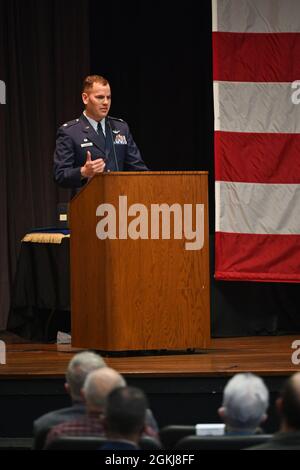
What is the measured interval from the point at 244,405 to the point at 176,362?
9.08 ft

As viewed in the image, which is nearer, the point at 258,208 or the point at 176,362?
the point at 176,362

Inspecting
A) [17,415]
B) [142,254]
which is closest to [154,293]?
[142,254]

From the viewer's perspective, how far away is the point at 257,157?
28.2 ft

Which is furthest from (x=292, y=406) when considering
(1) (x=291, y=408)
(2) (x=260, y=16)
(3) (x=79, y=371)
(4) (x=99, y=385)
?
(2) (x=260, y=16)

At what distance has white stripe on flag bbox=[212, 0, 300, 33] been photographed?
8531 mm

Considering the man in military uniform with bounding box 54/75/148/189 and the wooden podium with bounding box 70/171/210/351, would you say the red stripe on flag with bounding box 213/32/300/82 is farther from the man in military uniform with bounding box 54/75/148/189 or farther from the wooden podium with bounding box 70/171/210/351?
the wooden podium with bounding box 70/171/210/351

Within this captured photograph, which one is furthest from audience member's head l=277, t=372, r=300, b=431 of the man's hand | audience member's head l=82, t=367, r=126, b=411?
the man's hand

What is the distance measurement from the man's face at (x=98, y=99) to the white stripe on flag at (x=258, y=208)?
156 centimetres

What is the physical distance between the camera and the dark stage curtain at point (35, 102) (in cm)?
984

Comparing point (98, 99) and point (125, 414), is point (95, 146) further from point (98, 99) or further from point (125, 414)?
point (125, 414)

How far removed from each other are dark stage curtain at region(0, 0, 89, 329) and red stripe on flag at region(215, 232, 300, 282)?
1876 millimetres

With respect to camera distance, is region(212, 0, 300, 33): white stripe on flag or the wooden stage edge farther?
region(212, 0, 300, 33): white stripe on flag

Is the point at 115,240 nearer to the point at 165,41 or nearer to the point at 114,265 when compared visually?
the point at 114,265

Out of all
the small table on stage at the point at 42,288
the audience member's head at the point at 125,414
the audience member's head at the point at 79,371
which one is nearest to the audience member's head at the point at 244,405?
the audience member's head at the point at 125,414
